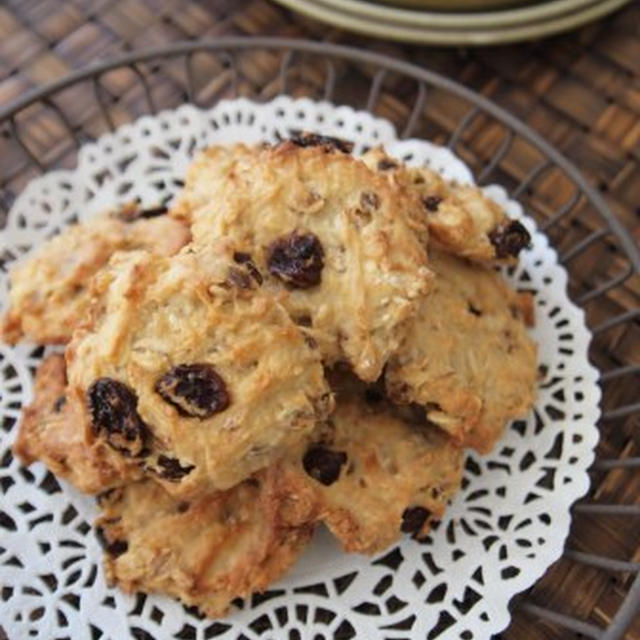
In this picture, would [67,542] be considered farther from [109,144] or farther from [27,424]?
[109,144]

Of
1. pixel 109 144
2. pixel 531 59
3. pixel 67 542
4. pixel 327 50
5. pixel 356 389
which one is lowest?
pixel 67 542

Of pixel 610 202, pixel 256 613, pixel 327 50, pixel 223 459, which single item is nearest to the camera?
pixel 223 459

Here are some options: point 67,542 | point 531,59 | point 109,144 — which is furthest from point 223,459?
point 531,59

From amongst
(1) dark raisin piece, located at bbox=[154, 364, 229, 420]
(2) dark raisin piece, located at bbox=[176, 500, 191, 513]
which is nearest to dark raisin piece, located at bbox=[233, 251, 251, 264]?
(1) dark raisin piece, located at bbox=[154, 364, 229, 420]

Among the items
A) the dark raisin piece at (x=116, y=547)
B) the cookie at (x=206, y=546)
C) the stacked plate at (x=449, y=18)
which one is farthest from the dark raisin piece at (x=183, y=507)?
the stacked plate at (x=449, y=18)

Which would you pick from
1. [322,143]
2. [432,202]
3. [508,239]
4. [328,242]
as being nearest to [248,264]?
[328,242]

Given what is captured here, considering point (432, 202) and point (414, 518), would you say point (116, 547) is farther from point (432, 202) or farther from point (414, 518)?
point (432, 202)

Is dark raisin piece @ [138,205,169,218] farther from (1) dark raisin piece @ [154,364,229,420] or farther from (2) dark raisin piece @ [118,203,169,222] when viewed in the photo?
(1) dark raisin piece @ [154,364,229,420]
